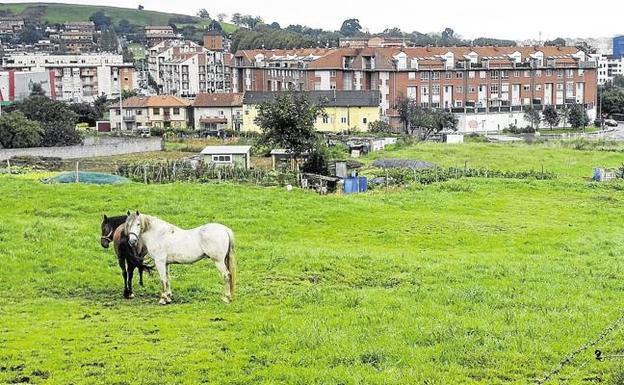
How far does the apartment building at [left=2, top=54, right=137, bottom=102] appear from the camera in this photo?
116 m

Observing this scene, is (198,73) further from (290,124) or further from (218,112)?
(290,124)

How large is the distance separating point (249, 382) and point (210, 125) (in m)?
75.6

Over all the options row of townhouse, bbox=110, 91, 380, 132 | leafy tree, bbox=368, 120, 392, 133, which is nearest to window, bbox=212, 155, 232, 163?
leafy tree, bbox=368, 120, 392, 133

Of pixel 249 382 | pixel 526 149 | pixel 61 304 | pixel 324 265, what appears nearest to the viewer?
pixel 249 382

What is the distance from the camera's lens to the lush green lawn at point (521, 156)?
45562mm

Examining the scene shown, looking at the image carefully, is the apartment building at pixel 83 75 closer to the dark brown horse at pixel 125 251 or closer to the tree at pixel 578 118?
the tree at pixel 578 118

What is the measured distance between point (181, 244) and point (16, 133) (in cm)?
4785

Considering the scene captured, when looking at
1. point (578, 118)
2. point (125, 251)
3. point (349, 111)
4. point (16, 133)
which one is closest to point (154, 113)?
point (349, 111)

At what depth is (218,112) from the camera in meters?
84.7

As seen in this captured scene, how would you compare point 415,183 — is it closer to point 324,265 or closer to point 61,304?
point 324,265

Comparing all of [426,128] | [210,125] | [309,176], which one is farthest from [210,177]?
[210,125]

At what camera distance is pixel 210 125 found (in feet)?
278

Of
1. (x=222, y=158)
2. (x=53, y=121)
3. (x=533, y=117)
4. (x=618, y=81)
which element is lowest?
(x=222, y=158)

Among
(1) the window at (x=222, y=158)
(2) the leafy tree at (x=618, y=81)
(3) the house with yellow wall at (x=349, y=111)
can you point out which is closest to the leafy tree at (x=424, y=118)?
(3) the house with yellow wall at (x=349, y=111)
